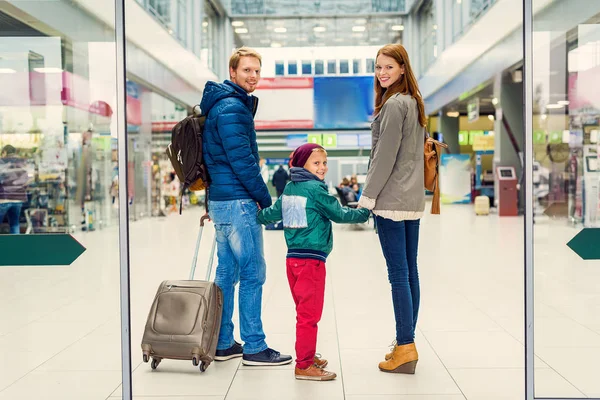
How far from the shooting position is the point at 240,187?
11.8 ft

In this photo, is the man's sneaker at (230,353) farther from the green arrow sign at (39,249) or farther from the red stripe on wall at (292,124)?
the red stripe on wall at (292,124)

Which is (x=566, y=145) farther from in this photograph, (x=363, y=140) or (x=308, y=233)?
(x=363, y=140)

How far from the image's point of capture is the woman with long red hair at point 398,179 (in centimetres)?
335

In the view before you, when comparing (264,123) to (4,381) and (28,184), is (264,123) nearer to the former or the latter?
(28,184)

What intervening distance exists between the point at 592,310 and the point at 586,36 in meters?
8.60

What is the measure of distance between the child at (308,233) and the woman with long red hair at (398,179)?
15 cm

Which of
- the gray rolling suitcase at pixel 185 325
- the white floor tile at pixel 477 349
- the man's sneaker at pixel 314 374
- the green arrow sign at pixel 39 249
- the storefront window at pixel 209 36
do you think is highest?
the storefront window at pixel 209 36

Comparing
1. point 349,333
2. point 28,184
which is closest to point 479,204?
point 28,184

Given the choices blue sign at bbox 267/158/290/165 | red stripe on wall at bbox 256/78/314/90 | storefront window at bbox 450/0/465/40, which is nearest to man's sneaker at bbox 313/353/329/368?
storefront window at bbox 450/0/465/40

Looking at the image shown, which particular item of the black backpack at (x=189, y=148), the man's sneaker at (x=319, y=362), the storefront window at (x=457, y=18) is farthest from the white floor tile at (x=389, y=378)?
Answer: the storefront window at (x=457, y=18)

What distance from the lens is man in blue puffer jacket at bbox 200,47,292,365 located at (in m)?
3.52

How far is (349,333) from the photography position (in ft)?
14.7

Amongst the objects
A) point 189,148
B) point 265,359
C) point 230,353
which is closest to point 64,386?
point 230,353

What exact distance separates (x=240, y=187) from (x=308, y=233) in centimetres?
47
